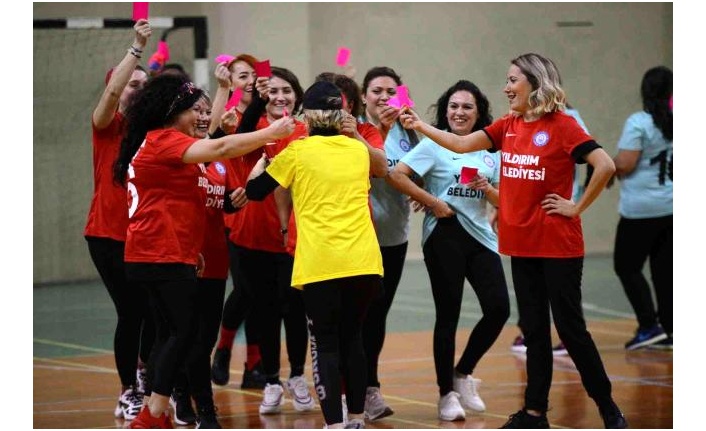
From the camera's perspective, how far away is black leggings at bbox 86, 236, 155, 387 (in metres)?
6.17

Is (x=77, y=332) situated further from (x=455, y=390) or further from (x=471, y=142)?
(x=471, y=142)

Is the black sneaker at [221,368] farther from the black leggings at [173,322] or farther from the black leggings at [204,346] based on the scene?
the black leggings at [173,322]

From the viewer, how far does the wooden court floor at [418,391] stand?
248 inches

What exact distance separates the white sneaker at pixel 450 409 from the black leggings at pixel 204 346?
1202 mm

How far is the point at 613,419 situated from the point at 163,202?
2.32 metres

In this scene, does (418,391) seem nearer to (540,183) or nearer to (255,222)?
(255,222)

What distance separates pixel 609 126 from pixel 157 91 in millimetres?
10746

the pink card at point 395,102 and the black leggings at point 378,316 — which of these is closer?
the pink card at point 395,102

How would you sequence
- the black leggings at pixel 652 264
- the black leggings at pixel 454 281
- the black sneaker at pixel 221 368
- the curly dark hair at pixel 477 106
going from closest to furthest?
1. the black leggings at pixel 454 281
2. the curly dark hair at pixel 477 106
3. the black sneaker at pixel 221 368
4. the black leggings at pixel 652 264

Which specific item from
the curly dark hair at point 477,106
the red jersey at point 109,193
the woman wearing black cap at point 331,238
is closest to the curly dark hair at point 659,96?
the curly dark hair at point 477,106

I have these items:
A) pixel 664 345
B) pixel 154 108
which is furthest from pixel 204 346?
pixel 664 345

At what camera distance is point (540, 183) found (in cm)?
559
